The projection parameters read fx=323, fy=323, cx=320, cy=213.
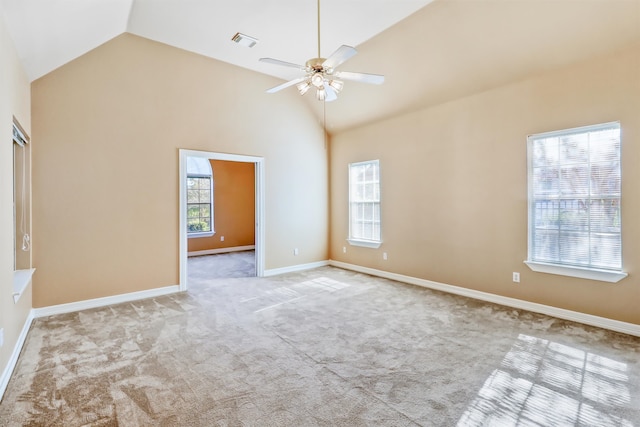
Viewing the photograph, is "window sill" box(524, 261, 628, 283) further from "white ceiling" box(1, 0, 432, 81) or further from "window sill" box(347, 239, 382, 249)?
"white ceiling" box(1, 0, 432, 81)

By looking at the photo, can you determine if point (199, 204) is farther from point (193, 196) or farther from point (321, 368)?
point (321, 368)

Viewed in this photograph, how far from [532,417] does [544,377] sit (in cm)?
60

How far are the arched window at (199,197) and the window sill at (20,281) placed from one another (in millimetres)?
4845

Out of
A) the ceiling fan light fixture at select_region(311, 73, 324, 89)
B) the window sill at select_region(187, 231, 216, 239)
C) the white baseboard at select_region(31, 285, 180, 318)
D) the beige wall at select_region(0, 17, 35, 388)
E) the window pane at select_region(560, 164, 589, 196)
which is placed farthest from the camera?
the window sill at select_region(187, 231, 216, 239)

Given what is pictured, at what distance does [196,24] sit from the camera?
400 centimetres

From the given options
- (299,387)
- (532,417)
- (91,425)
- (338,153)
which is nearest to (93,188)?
(91,425)

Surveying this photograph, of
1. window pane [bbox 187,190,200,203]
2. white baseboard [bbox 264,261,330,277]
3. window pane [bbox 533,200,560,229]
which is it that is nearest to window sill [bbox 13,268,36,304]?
white baseboard [bbox 264,261,330,277]

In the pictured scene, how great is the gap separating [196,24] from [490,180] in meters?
4.26

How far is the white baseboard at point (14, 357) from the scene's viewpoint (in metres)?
2.31

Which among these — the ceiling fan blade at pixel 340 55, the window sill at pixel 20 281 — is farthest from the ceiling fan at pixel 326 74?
the window sill at pixel 20 281

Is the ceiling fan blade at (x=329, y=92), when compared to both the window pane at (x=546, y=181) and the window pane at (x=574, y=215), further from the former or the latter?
the window pane at (x=574, y=215)

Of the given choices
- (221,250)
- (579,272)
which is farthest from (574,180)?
(221,250)

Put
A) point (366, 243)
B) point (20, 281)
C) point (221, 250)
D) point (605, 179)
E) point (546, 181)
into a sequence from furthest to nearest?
1. point (221, 250)
2. point (366, 243)
3. point (546, 181)
4. point (605, 179)
5. point (20, 281)

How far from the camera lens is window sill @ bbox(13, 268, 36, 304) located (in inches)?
114
